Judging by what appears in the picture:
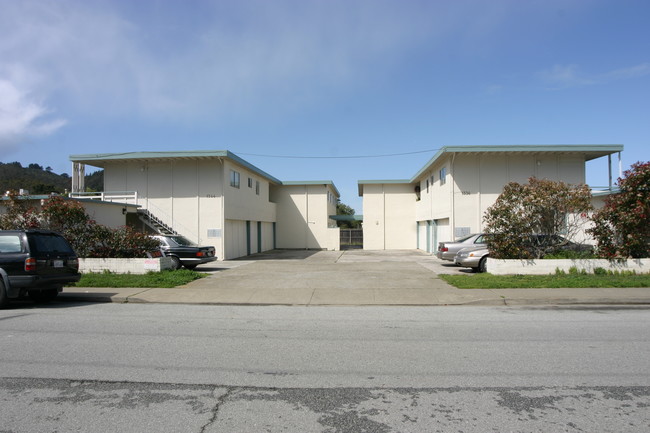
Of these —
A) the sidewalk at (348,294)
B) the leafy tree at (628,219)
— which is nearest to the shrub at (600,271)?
the leafy tree at (628,219)

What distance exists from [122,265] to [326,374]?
469 inches

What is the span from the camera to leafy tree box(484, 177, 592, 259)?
13945mm

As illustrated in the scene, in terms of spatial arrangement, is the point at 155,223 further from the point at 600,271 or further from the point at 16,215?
the point at 600,271

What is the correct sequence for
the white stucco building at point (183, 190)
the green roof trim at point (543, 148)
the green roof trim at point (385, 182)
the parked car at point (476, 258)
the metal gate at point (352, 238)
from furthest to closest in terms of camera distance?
1. the metal gate at point (352, 238)
2. the green roof trim at point (385, 182)
3. the white stucco building at point (183, 190)
4. the green roof trim at point (543, 148)
5. the parked car at point (476, 258)

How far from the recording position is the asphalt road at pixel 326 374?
3.77 metres

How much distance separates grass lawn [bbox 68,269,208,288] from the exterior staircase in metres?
8.86

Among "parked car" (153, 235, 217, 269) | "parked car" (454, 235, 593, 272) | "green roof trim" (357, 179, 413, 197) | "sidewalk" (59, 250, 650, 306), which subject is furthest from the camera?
"green roof trim" (357, 179, 413, 197)

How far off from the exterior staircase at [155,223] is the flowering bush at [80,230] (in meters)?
7.92

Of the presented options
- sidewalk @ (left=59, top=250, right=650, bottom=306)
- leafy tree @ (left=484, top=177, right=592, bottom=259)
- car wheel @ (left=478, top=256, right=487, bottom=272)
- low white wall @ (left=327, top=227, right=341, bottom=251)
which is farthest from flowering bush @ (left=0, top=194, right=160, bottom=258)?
low white wall @ (left=327, top=227, right=341, bottom=251)

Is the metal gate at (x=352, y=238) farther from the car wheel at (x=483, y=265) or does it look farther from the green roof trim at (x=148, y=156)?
the car wheel at (x=483, y=265)

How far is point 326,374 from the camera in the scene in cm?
500

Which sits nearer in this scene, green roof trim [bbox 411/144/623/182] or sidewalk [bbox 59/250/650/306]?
sidewalk [bbox 59/250/650/306]

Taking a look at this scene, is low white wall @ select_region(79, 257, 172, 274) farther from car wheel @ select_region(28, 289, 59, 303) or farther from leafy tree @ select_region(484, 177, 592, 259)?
leafy tree @ select_region(484, 177, 592, 259)

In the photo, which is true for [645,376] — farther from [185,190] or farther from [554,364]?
[185,190]
